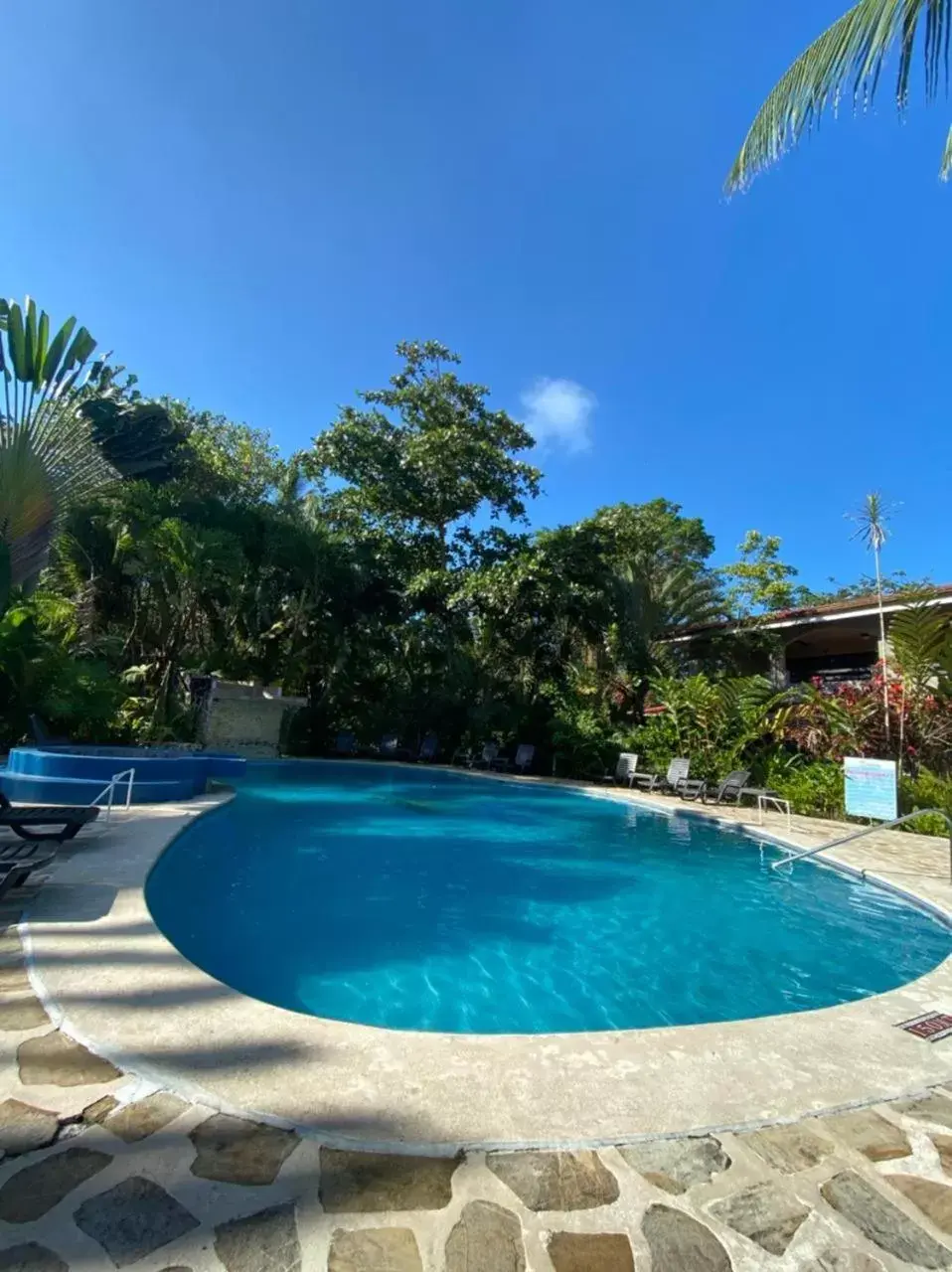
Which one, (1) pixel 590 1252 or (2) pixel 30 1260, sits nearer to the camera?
(2) pixel 30 1260

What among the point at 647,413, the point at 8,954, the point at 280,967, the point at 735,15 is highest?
the point at 647,413

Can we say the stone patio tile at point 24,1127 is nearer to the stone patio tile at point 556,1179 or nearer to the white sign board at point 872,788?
the stone patio tile at point 556,1179

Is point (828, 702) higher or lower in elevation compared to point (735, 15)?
lower

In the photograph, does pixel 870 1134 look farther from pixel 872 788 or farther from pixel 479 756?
pixel 479 756

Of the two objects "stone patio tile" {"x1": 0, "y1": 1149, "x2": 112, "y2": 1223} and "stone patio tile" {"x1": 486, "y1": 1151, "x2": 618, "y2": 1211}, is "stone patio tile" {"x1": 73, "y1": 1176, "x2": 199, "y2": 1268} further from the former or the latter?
"stone patio tile" {"x1": 486, "y1": 1151, "x2": 618, "y2": 1211}

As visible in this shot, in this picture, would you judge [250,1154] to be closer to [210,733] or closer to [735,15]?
[735,15]

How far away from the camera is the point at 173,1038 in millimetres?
2785

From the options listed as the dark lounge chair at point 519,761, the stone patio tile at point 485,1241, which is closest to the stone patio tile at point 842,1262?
the stone patio tile at point 485,1241

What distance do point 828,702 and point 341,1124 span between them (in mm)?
12384

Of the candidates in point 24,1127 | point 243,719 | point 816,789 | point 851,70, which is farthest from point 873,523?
point 243,719

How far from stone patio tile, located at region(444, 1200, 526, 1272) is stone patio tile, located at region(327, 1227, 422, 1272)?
108 millimetres

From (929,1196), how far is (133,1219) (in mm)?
2551

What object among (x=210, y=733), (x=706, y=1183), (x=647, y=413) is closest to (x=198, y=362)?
(x=210, y=733)

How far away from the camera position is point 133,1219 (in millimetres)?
1726
